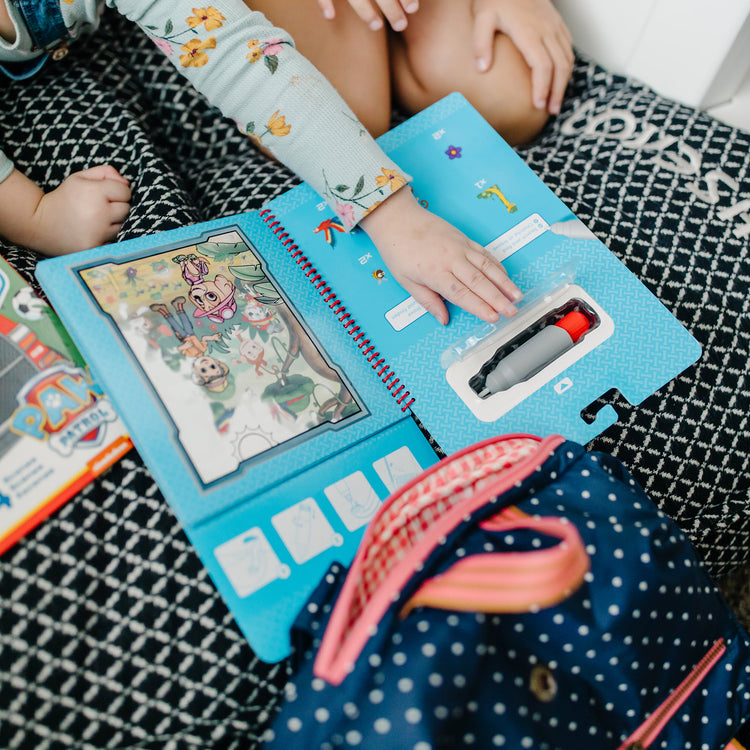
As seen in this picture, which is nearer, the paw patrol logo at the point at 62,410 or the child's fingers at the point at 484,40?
the paw patrol logo at the point at 62,410

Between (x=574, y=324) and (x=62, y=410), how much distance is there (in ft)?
1.36

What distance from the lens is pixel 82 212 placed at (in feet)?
1.89

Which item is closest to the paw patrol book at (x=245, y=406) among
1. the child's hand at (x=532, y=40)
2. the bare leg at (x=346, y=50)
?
the bare leg at (x=346, y=50)

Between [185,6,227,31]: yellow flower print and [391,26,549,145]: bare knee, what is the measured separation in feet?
0.86

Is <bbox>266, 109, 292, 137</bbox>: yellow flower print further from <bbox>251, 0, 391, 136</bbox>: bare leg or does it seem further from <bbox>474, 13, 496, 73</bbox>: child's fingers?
<bbox>474, 13, 496, 73</bbox>: child's fingers

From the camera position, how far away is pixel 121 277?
0.49 m

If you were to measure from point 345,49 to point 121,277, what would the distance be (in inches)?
15.0

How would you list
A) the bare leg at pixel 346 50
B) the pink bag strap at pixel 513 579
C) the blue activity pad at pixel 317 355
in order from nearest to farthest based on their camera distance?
the pink bag strap at pixel 513 579 → the blue activity pad at pixel 317 355 → the bare leg at pixel 346 50

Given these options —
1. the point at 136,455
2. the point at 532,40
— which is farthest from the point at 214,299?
the point at 532,40

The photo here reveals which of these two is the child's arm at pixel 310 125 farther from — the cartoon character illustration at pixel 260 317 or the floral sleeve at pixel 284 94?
the cartoon character illustration at pixel 260 317

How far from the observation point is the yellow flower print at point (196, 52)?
54 centimetres

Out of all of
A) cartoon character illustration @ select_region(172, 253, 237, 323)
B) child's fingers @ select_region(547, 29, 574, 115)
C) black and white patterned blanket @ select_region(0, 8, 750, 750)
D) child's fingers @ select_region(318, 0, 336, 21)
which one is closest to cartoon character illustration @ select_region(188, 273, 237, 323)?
cartoon character illustration @ select_region(172, 253, 237, 323)

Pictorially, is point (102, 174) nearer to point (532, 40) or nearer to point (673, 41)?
point (532, 40)

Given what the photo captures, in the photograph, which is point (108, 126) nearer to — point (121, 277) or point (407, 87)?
point (121, 277)
